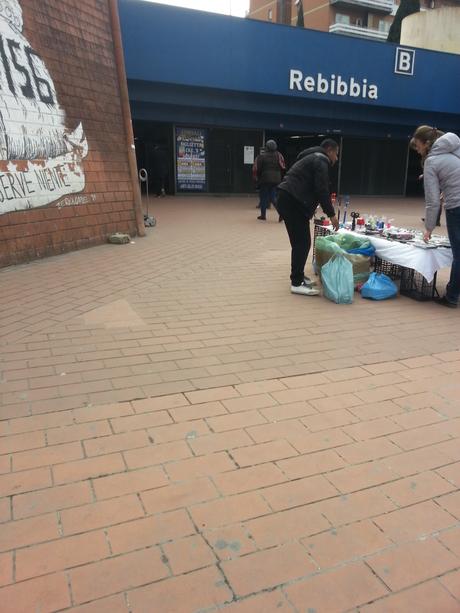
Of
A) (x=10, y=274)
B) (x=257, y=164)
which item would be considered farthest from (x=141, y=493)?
(x=257, y=164)

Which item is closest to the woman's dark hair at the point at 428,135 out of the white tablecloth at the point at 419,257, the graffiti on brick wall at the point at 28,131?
the white tablecloth at the point at 419,257

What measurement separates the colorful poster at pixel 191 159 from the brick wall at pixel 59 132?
24.9 ft

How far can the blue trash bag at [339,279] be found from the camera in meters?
5.39

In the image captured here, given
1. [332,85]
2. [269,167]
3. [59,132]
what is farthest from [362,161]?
[59,132]

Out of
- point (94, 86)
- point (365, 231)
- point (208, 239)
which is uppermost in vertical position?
point (94, 86)

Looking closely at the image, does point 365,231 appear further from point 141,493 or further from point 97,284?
point 141,493

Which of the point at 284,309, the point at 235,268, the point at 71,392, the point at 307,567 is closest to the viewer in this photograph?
the point at 307,567

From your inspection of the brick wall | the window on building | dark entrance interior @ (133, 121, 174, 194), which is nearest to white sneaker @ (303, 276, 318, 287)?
the brick wall

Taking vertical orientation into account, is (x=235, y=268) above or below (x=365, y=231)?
below

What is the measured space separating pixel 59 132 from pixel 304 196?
13.9 feet

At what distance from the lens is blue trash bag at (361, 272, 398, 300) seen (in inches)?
223

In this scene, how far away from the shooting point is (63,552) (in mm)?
1978

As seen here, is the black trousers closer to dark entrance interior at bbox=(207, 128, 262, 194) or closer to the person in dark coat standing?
the person in dark coat standing

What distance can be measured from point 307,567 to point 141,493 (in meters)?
0.81
